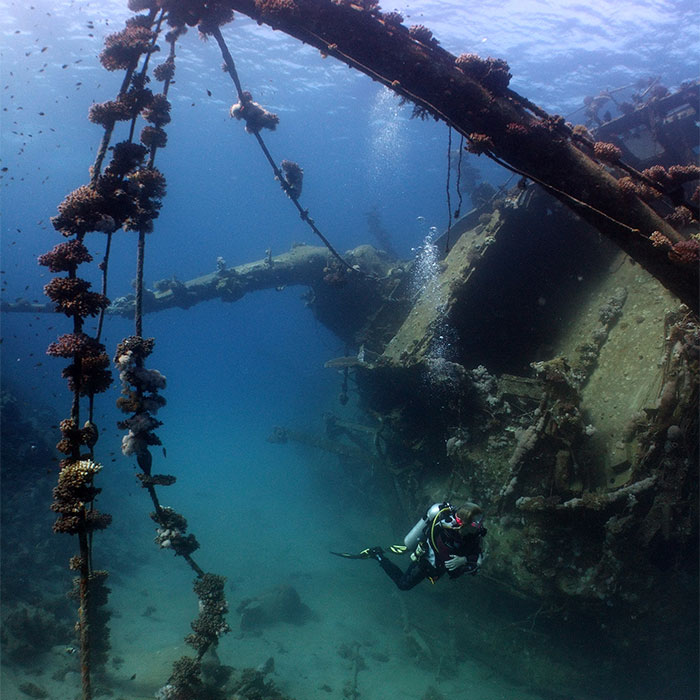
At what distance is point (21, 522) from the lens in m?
16.8

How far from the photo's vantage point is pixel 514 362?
10.0m

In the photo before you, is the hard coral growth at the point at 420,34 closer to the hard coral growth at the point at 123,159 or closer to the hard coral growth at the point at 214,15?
the hard coral growth at the point at 214,15

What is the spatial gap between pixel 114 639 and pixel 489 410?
14039 mm

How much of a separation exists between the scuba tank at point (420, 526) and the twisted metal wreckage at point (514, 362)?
136cm

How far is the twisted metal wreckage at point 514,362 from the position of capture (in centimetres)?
395

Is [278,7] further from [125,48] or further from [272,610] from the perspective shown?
[272,610]

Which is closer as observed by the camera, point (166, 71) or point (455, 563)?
point (166, 71)

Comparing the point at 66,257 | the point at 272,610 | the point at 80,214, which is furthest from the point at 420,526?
the point at 272,610

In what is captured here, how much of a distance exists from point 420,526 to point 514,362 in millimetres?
5105

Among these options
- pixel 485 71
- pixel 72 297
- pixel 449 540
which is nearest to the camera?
pixel 72 297

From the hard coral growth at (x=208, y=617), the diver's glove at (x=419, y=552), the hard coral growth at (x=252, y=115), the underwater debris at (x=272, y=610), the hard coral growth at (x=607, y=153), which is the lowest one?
the underwater debris at (x=272, y=610)

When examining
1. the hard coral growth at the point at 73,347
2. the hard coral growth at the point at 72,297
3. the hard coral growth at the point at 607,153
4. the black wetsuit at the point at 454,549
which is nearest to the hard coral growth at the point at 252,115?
the hard coral growth at the point at 72,297

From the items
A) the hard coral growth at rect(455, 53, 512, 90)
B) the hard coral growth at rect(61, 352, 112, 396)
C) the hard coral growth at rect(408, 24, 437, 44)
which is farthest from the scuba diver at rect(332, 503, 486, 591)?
the hard coral growth at rect(408, 24, 437, 44)

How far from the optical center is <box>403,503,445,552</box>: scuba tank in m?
6.59
